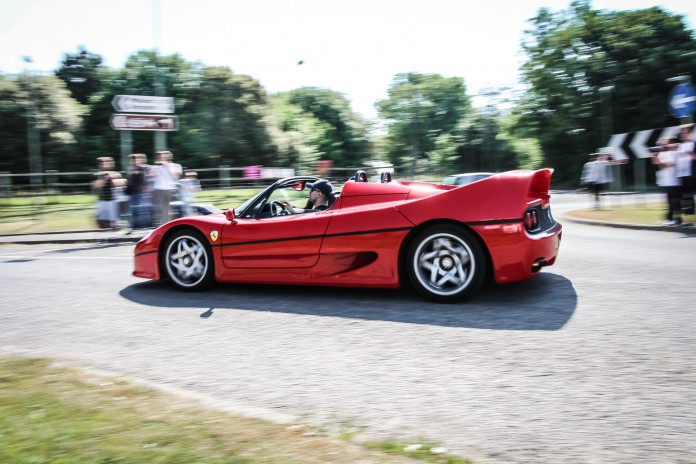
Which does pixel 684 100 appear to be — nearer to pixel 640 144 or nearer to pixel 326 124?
pixel 640 144

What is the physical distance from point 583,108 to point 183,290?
4120 centimetres

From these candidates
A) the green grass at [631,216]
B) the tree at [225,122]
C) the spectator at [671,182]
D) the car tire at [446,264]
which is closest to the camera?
the car tire at [446,264]

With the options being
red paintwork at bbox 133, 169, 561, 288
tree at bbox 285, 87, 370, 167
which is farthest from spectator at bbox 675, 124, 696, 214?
tree at bbox 285, 87, 370, 167

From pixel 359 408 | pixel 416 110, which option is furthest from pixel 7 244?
pixel 416 110

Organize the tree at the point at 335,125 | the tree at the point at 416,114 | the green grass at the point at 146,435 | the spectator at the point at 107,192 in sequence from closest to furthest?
the green grass at the point at 146,435
the spectator at the point at 107,192
the tree at the point at 416,114
the tree at the point at 335,125

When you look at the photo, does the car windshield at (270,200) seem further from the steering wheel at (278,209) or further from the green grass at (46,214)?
the green grass at (46,214)

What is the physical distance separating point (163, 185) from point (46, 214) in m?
6.46

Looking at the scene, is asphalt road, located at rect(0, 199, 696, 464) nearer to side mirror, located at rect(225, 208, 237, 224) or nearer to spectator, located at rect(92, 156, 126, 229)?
side mirror, located at rect(225, 208, 237, 224)

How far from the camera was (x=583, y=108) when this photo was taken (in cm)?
4272

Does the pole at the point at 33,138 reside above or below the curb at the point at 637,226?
above

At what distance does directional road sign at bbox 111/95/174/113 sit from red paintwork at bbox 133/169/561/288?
895cm

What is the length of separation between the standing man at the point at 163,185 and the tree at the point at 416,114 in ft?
179

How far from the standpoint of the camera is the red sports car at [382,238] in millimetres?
5340

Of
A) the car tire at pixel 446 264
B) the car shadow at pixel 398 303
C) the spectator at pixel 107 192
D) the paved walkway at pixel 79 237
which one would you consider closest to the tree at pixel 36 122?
the paved walkway at pixel 79 237
